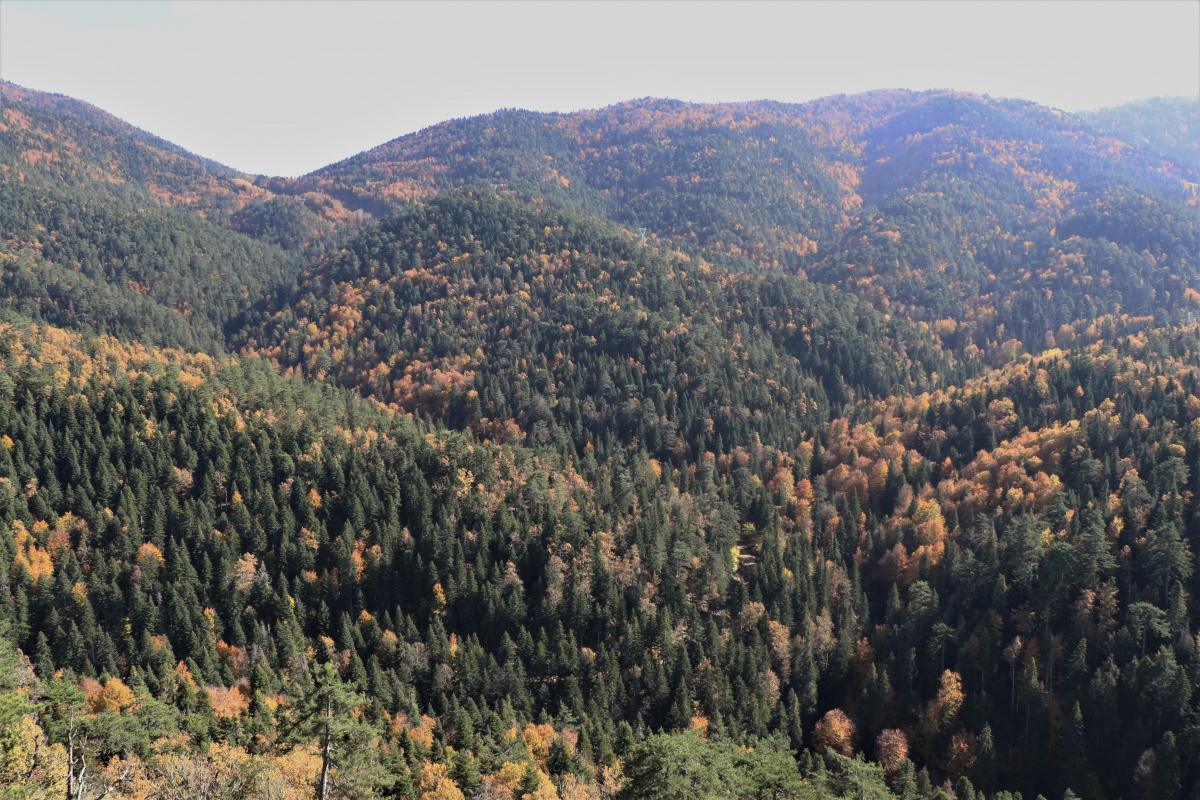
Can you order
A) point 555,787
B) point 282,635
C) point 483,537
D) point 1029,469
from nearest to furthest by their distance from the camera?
point 555,787 < point 282,635 < point 483,537 < point 1029,469

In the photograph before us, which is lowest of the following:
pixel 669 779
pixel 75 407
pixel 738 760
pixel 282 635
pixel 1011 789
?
pixel 1011 789

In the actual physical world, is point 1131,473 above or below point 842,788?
above

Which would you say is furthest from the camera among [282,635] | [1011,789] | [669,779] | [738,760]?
[282,635]

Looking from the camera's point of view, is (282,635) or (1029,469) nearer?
(282,635)

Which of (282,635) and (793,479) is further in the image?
(793,479)

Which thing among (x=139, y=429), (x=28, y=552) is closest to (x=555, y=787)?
(x=28, y=552)

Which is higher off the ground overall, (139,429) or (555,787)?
(139,429)

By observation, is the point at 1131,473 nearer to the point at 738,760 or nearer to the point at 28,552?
the point at 738,760

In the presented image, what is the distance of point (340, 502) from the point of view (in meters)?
137

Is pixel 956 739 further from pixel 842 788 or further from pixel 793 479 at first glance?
pixel 793 479

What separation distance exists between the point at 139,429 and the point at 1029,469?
176 meters

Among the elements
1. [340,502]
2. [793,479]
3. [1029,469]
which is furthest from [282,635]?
[1029,469]

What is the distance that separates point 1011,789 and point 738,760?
6028 cm

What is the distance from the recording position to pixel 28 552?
112m
